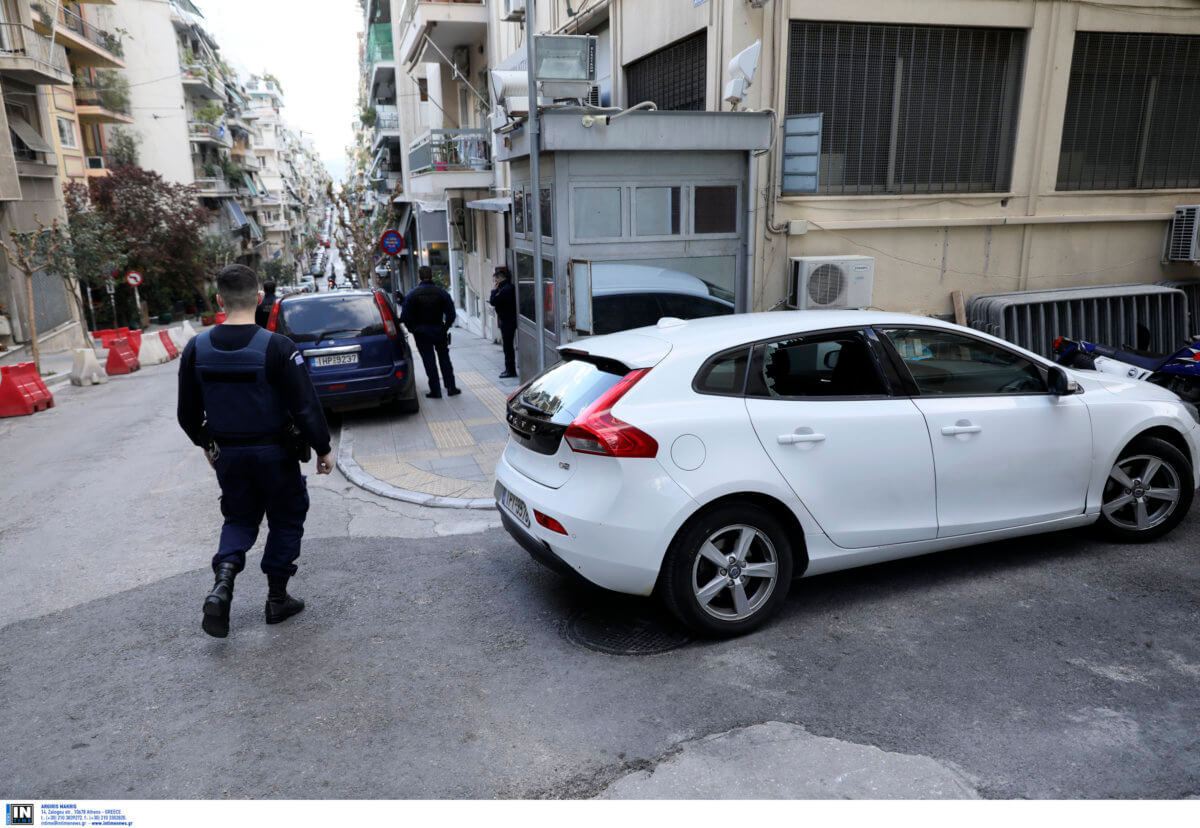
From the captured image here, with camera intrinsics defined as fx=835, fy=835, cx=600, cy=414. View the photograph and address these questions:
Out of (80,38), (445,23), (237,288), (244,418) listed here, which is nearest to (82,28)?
(80,38)

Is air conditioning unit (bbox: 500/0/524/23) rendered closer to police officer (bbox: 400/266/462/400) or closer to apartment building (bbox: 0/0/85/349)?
police officer (bbox: 400/266/462/400)

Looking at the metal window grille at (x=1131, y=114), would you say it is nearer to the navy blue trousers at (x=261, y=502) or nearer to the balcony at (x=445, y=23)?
the navy blue trousers at (x=261, y=502)

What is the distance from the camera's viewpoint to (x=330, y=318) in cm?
1003

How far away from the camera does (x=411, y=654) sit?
429cm

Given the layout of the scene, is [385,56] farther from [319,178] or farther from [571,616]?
[319,178]

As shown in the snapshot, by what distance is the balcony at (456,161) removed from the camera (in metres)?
19.1

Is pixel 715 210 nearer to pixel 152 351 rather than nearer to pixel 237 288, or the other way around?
pixel 237 288

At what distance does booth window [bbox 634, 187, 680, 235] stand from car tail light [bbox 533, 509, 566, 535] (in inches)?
207

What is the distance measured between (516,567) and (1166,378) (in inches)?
243

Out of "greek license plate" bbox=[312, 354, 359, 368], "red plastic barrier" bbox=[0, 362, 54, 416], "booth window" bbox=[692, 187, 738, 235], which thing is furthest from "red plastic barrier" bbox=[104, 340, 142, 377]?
"booth window" bbox=[692, 187, 738, 235]

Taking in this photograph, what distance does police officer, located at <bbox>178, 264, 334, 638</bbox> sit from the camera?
432 centimetres

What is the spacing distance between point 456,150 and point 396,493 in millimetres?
13936

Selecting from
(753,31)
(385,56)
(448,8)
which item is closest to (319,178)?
(385,56)

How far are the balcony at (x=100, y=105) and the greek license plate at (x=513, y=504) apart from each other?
37486mm
